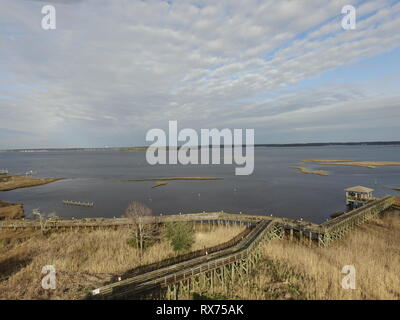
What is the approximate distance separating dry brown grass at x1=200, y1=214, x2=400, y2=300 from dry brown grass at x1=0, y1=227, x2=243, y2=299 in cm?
910

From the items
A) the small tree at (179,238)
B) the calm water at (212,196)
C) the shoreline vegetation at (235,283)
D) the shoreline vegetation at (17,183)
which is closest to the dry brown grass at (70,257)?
the shoreline vegetation at (235,283)

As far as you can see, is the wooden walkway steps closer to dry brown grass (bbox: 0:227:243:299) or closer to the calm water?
dry brown grass (bbox: 0:227:243:299)

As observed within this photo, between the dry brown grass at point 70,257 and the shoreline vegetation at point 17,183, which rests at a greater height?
the shoreline vegetation at point 17,183

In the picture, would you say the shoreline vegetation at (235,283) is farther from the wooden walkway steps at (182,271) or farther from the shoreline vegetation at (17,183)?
the shoreline vegetation at (17,183)

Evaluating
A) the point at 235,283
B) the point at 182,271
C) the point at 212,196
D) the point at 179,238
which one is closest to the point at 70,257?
the point at 179,238

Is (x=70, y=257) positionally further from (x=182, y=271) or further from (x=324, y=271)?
(x=324, y=271)

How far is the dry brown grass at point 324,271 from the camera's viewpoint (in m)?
19.3

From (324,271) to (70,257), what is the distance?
28.4 meters

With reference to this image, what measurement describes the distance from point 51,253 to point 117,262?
30.6ft

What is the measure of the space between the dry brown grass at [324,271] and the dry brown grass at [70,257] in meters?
9.10
